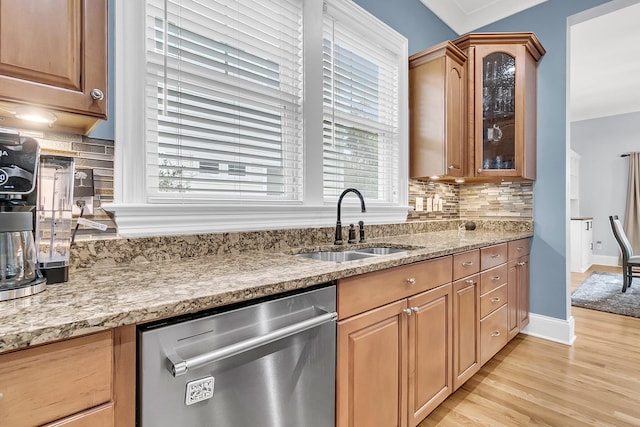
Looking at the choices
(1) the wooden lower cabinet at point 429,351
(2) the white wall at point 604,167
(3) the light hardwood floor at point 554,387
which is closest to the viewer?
(1) the wooden lower cabinet at point 429,351

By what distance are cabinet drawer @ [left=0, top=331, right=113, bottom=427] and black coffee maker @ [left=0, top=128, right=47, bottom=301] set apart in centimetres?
26

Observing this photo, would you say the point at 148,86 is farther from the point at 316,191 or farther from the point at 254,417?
the point at 254,417

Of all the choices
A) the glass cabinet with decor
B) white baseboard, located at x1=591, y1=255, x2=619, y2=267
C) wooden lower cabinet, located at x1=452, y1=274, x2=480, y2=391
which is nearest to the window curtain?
white baseboard, located at x1=591, y1=255, x2=619, y2=267

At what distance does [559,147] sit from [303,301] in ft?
9.48

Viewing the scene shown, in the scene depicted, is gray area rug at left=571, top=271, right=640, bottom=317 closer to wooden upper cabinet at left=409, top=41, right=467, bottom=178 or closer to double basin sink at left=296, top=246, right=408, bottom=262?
wooden upper cabinet at left=409, top=41, right=467, bottom=178

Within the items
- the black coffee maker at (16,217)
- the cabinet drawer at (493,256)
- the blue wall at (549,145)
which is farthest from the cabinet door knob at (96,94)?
the blue wall at (549,145)

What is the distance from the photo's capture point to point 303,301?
42.4 inches

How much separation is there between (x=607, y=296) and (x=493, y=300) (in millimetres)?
2952

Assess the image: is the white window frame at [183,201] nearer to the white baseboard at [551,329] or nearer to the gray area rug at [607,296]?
the white baseboard at [551,329]

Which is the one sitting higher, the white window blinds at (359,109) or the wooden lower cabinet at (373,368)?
the white window blinds at (359,109)

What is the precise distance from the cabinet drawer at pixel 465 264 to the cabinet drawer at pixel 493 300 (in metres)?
0.25

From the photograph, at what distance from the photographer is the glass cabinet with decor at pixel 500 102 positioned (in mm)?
2732

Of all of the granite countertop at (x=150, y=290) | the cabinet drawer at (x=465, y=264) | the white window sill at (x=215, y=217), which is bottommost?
the cabinet drawer at (x=465, y=264)

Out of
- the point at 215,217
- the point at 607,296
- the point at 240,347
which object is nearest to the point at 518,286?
the point at 607,296
